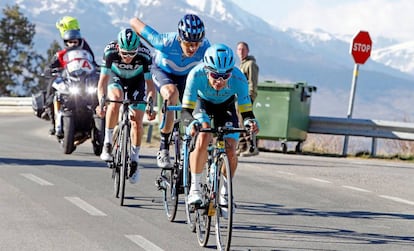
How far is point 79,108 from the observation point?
15.8 m

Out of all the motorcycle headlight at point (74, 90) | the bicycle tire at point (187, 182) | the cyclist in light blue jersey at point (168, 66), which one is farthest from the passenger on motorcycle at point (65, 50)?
the bicycle tire at point (187, 182)

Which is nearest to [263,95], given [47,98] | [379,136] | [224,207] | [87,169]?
[379,136]

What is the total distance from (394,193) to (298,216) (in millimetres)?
3382

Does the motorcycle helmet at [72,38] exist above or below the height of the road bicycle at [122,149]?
above

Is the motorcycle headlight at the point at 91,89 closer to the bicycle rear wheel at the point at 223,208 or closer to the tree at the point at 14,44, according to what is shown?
the bicycle rear wheel at the point at 223,208

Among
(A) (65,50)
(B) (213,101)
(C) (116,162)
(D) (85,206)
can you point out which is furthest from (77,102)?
(B) (213,101)

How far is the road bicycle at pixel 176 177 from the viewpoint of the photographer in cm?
898

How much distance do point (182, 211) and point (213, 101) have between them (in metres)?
1.94

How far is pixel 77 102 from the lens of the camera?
15836 millimetres

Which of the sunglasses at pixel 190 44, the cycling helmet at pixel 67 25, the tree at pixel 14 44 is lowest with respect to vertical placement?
the tree at pixel 14 44

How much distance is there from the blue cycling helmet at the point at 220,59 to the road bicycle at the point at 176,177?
95 cm

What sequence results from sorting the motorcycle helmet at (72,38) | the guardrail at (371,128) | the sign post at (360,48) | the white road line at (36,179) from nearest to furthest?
1. the white road line at (36,179)
2. the motorcycle helmet at (72,38)
3. the guardrail at (371,128)
4. the sign post at (360,48)

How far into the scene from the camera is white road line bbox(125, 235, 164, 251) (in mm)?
8078

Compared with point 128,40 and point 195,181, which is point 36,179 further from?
point 195,181
